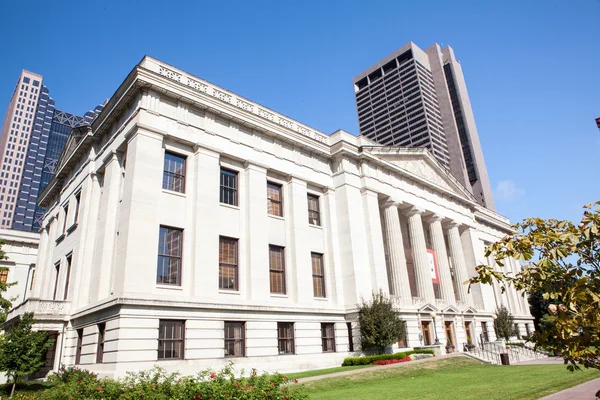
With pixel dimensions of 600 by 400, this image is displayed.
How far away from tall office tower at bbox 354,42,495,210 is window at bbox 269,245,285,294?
112 m

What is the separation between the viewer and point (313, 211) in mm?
33594

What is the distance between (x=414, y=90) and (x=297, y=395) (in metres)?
142

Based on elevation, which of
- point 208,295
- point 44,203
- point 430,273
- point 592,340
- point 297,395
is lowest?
point 297,395

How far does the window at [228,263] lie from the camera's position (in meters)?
25.9

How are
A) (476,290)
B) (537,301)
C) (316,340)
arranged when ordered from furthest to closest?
(537,301) < (476,290) < (316,340)

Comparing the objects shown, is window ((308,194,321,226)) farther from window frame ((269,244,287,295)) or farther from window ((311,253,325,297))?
window frame ((269,244,287,295))

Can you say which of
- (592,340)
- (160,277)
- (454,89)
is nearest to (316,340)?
(160,277)

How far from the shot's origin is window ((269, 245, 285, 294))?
28777mm

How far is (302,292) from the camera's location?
2938 cm

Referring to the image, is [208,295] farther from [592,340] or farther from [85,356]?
[592,340]

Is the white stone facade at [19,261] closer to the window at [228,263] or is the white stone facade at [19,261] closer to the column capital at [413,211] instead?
the window at [228,263]

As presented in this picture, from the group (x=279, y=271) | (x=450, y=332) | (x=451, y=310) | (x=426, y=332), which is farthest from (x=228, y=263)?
(x=450, y=332)

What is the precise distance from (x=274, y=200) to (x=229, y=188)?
410 centimetres

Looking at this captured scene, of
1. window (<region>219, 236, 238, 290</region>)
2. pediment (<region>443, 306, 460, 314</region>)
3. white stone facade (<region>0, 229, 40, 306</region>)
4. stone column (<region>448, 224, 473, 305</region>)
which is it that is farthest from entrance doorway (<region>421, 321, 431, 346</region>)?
white stone facade (<region>0, 229, 40, 306</region>)
